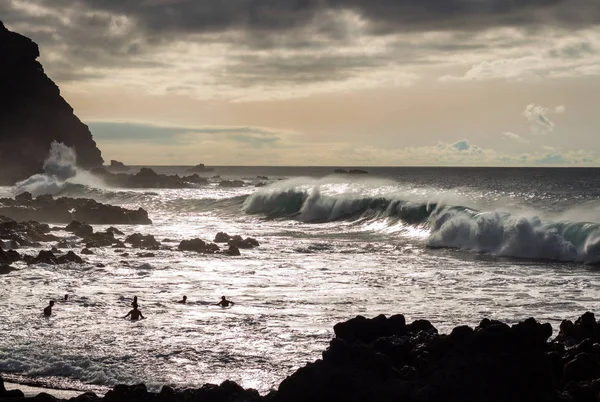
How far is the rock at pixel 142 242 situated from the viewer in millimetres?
38062

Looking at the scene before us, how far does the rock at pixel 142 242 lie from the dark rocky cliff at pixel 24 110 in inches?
2893

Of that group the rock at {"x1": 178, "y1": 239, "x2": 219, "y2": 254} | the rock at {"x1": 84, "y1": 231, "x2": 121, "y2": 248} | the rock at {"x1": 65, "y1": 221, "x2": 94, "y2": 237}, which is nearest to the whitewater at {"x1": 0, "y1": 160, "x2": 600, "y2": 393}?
the rock at {"x1": 65, "y1": 221, "x2": 94, "y2": 237}

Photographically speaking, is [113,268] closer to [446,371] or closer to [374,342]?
[374,342]

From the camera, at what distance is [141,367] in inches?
594

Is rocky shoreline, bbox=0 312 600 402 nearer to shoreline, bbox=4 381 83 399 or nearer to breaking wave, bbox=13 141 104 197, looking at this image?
shoreline, bbox=4 381 83 399

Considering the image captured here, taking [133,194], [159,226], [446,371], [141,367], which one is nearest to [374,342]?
[446,371]

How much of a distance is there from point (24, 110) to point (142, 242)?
82.5 metres

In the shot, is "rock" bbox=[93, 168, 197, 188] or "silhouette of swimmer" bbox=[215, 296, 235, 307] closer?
"silhouette of swimmer" bbox=[215, 296, 235, 307]

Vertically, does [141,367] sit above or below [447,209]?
below

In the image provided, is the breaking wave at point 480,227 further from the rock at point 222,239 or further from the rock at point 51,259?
the rock at point 51,259

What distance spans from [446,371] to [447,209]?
36888 millimetres

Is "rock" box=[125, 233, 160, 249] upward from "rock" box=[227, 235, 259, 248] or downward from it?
downward

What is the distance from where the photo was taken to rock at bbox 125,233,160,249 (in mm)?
38062

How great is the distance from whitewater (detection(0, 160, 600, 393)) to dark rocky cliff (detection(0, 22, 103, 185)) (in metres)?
66.8
